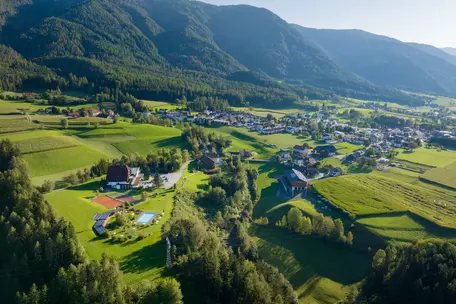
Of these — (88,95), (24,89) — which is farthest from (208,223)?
(24,89)

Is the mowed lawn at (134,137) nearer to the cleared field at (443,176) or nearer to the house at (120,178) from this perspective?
the house at (120,178)

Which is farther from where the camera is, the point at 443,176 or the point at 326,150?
the point at 326,150

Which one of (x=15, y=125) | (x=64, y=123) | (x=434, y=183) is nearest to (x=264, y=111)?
(x=434, y=183)

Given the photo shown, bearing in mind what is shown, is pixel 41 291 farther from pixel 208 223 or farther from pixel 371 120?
pixel 371 120

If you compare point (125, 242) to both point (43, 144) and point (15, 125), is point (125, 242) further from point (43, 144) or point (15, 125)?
point (15, 125)

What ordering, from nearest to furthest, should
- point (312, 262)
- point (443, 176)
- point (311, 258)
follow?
point (312, 262), point (311, 258), point (443, 176)

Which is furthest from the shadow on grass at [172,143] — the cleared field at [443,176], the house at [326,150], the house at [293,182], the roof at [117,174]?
the cleared field at [443,176]
